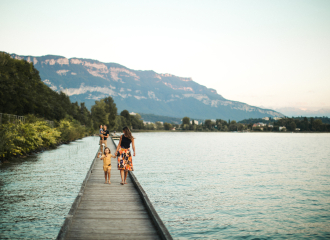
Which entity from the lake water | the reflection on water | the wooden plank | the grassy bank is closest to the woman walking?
the lake water

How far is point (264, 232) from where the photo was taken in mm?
9945

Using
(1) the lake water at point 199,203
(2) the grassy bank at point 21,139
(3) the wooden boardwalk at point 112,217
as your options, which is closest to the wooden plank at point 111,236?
(3) the wooden boardwalk at point 112,217

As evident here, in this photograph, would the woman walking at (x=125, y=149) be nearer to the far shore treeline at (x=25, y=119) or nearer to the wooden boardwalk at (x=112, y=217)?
the wooden boardwalk at (x=112, y=217)

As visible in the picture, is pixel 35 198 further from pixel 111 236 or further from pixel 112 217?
pixel 111 236

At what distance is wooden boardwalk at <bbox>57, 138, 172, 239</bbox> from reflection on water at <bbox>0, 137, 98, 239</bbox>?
47.1 inches

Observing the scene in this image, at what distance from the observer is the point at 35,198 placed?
12.3 meters

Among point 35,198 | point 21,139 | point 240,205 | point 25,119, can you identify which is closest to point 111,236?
point 35,198

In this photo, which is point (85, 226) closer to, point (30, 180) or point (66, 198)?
point (66, 198)

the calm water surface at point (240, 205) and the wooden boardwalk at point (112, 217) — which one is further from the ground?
the wooden boardwalk at point (112, 217)

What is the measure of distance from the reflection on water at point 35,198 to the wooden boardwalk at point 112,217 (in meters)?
1.20

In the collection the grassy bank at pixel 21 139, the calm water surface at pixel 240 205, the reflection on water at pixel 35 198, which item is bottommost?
the calm water surface at pixel 240 205

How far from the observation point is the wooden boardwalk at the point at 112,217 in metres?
6.54

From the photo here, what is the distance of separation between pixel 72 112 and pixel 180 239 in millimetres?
73056

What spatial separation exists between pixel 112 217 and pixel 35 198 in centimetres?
615
